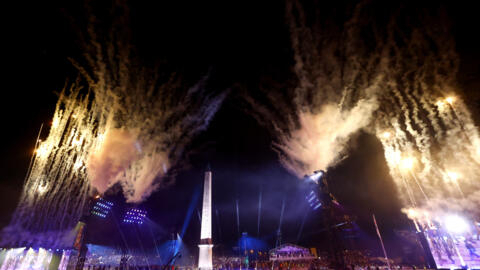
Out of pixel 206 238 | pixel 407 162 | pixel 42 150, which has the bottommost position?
pixel 206 238

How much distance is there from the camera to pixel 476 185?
62.2ft

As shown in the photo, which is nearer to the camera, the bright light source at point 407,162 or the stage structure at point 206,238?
the bright light source at point 407,162

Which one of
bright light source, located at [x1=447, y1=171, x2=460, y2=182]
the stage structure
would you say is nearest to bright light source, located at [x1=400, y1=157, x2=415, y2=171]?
bright light source, located at [x1=447, y1=171, x2=460, y2=182]

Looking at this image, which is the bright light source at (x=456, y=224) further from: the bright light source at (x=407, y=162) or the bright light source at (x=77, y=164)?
the bright light source at (x=77, y=164)

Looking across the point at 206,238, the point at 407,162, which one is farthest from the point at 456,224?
the point at 206,238

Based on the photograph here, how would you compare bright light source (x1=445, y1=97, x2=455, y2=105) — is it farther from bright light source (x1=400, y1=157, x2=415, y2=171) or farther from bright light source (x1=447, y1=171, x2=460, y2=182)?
bright light source (x1=447, y1=171, x2=460, y2=182)

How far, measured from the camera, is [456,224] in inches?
862

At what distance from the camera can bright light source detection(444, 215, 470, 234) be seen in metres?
21.5

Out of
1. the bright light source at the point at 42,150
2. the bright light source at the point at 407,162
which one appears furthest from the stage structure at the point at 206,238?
the bright light source at the point at 407,162

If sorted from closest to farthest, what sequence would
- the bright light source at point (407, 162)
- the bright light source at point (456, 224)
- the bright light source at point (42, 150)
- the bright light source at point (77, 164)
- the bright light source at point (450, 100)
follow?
the bright light source at point (450, 100) < the bright light source at point (42, 150) < the bright light source at point (407, 162) < the bright light source at point (77, 164) < the bright light source at point (456, 224)

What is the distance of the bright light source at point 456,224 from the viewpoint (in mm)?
21469

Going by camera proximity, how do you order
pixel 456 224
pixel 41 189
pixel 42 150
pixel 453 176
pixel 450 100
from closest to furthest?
pixel 450 100, pixel 42 150, pixel 453 176, pixel 41 189, pixel 456 224

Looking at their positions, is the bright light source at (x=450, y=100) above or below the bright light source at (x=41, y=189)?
above

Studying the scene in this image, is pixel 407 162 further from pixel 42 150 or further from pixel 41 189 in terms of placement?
pixel 41 189
